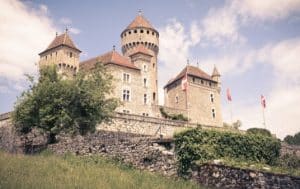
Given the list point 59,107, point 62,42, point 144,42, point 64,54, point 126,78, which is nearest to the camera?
point 59,107

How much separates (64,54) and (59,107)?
77.3ft

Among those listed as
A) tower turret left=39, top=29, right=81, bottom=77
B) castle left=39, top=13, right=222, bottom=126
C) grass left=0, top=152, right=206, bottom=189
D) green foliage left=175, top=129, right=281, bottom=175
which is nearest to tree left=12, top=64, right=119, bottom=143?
grass left=0, top=152, right=206, bottom=189

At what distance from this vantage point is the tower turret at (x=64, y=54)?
156 ft

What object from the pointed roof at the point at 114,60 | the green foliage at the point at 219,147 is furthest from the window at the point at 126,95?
the green foliage at the point at 219,147

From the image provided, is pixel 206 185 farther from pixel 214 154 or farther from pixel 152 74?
pixel 152 74

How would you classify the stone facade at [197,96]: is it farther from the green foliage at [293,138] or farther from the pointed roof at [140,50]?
the green foliage at [293,138]

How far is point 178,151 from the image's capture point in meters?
15.2

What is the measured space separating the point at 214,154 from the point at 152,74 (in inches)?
1607

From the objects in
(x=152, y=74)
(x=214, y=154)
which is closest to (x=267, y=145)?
(x=214, y=154)

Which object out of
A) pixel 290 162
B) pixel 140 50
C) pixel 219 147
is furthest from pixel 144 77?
pixel 219 147

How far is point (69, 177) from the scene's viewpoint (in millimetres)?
12078

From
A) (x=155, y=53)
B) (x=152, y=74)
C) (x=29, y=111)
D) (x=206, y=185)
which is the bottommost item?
(x=206, y=185)

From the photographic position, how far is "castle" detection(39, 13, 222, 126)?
159ft

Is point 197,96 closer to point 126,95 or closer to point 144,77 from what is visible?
point 144,77
